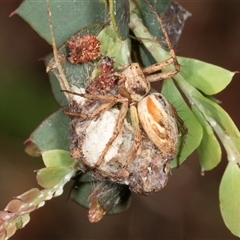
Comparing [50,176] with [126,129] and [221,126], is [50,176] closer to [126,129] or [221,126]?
[126,129]

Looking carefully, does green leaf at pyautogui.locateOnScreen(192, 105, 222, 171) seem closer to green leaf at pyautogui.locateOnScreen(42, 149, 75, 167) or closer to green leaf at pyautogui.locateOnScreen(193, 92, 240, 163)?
green leaf at pyautogui.locateOnScreen(193, 92, 240, 163)

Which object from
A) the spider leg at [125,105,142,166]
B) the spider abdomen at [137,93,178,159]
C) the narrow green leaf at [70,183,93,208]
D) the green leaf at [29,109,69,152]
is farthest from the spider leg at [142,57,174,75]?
the narrow green leaf at [70,183,93,208]

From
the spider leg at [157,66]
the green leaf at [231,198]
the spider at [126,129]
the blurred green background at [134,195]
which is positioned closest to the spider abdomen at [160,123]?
the spider at [126,129]

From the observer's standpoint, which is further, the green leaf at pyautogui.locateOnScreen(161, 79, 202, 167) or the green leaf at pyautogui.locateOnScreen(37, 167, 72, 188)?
the green leaf at pyautogui.locateOnScreen(161, 79, 202, 167)

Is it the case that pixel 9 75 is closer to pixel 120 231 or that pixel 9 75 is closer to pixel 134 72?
pixel 120 231

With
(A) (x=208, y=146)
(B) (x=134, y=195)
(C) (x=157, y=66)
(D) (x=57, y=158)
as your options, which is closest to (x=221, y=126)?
(A) (x=208, y=146)
